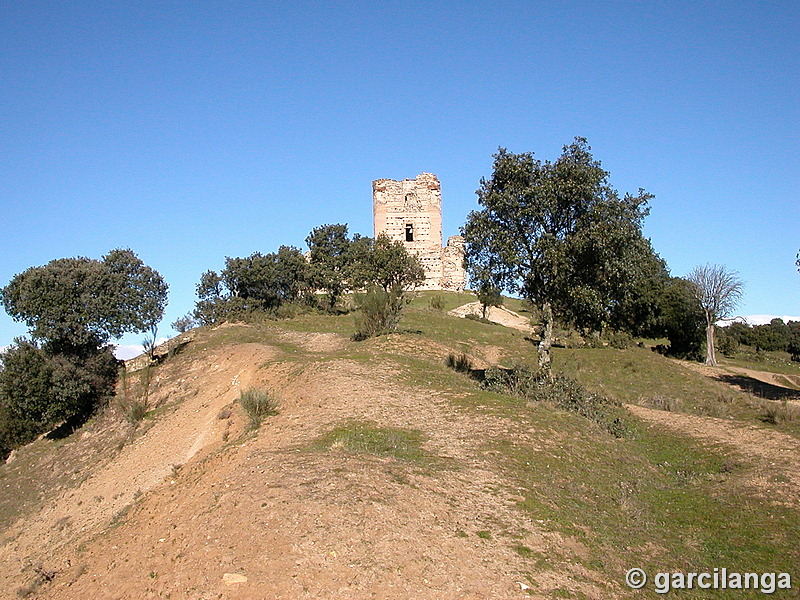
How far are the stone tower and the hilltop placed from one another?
127ft

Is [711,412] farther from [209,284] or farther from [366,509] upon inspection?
[209,284]

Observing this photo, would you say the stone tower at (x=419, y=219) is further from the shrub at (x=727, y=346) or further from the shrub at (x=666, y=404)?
the shrub at (x=666, y=404)

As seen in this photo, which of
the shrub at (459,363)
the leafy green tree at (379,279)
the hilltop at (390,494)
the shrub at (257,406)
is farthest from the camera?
the leafy green tree at (379,279)

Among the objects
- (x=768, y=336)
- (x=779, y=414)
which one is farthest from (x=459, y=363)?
(x=768, y=336)

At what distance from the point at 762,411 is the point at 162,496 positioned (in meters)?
17.7

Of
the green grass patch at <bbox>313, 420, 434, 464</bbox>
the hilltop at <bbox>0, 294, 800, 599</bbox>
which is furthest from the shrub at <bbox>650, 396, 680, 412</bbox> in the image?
the green grass patch at <bbox>313, 420, 434, 464</bbox>

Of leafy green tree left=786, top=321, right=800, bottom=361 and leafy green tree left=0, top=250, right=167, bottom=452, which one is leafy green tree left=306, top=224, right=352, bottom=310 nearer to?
leafy green tree left=0, top=250, right=167, bottom=452

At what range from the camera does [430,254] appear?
2346 inches

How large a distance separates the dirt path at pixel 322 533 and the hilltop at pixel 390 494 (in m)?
0.03

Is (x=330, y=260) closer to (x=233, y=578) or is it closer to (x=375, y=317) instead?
(x=375, y=317)

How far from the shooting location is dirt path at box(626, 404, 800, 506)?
1091 centimetres

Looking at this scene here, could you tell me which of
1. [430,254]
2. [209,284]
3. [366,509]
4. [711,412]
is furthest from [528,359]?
[430,254]

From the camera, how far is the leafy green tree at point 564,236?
16828 mm

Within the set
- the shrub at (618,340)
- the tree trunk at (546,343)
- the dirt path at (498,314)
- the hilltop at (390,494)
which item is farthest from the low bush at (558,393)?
the dirt path at (498,314)
